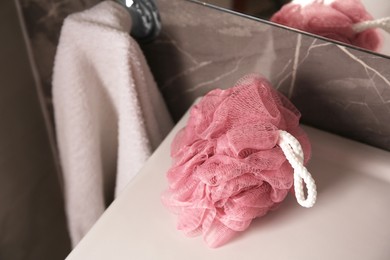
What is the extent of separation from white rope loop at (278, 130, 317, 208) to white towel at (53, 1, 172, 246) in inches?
9.2

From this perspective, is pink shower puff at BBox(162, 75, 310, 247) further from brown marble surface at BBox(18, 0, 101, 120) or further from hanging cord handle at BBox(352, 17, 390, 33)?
brown marble surface at BBox(18, 0, 101, 120)

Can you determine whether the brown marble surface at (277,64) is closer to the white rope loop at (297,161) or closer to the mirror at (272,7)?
the mirror at (272,7)

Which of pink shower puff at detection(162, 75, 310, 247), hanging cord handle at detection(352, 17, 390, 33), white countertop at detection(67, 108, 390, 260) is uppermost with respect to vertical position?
hanging cord handle at detection(352, 17, 390, 33)

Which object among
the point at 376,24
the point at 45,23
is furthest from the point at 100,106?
the point at 376,24

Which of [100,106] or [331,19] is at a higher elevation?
[331,19]

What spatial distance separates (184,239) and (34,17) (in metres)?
0.44

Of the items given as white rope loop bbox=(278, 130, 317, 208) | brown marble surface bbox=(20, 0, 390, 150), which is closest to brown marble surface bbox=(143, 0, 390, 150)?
brown marble surface bbox=(20, 0, 390, 150)

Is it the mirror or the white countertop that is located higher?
the mirror

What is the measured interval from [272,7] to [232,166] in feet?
0.65

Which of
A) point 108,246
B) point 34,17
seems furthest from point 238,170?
point 34,17

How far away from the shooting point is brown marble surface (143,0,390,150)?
545 millimetres

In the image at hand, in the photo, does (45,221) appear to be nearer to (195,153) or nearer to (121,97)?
(121,97)

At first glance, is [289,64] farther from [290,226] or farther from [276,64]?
[290,226]

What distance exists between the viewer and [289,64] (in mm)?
580
